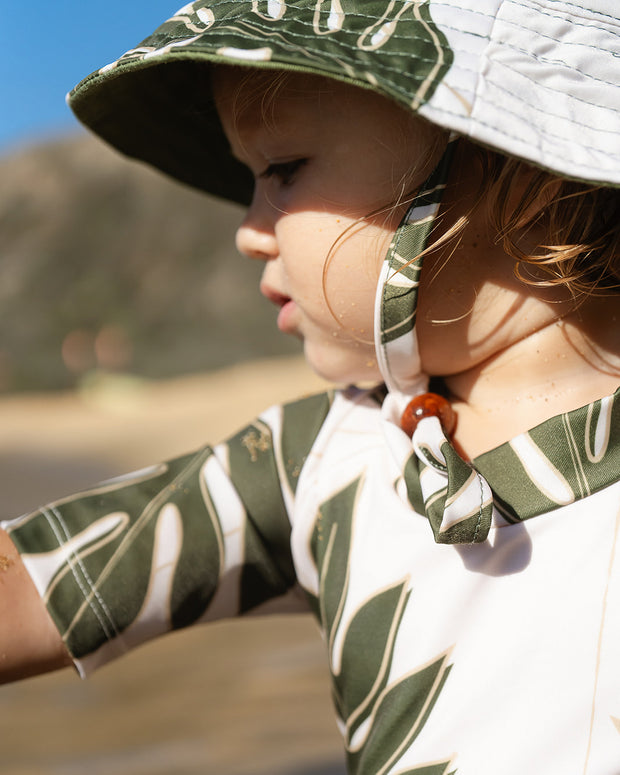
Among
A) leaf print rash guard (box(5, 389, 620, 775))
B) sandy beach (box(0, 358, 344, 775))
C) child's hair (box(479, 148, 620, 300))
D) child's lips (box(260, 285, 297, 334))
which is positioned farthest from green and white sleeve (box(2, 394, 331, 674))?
sandy beach (box(0, 358, 344, 775))

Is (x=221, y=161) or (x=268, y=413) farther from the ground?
(x=221, y=161)

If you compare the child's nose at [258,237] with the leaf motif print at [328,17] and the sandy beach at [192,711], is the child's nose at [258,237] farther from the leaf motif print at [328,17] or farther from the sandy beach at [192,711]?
the sandy beach at [192,711]

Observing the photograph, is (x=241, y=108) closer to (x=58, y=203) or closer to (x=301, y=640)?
(x=301, y=640)

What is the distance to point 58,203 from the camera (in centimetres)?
911

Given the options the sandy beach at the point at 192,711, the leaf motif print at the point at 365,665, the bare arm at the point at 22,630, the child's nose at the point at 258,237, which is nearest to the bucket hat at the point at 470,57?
the child's nose at the point at 258,237

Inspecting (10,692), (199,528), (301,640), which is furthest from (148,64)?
(301,640)

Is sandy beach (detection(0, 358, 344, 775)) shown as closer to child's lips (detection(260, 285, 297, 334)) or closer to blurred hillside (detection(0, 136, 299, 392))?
child's lips (detection(260, 285, 297, 334))

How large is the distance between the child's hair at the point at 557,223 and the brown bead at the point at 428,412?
0.54 feet

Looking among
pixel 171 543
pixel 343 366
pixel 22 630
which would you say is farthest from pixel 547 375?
pixel 22 630

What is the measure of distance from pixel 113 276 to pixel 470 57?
8265 mm

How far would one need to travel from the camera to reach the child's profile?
2.62ft

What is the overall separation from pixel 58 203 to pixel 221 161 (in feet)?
27.1

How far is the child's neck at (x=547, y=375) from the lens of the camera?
960mm

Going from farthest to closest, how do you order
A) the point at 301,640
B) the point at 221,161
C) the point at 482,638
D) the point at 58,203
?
the point at 58,203 → the point at 301,640 → the point at 221,161 → the point at 482,638
